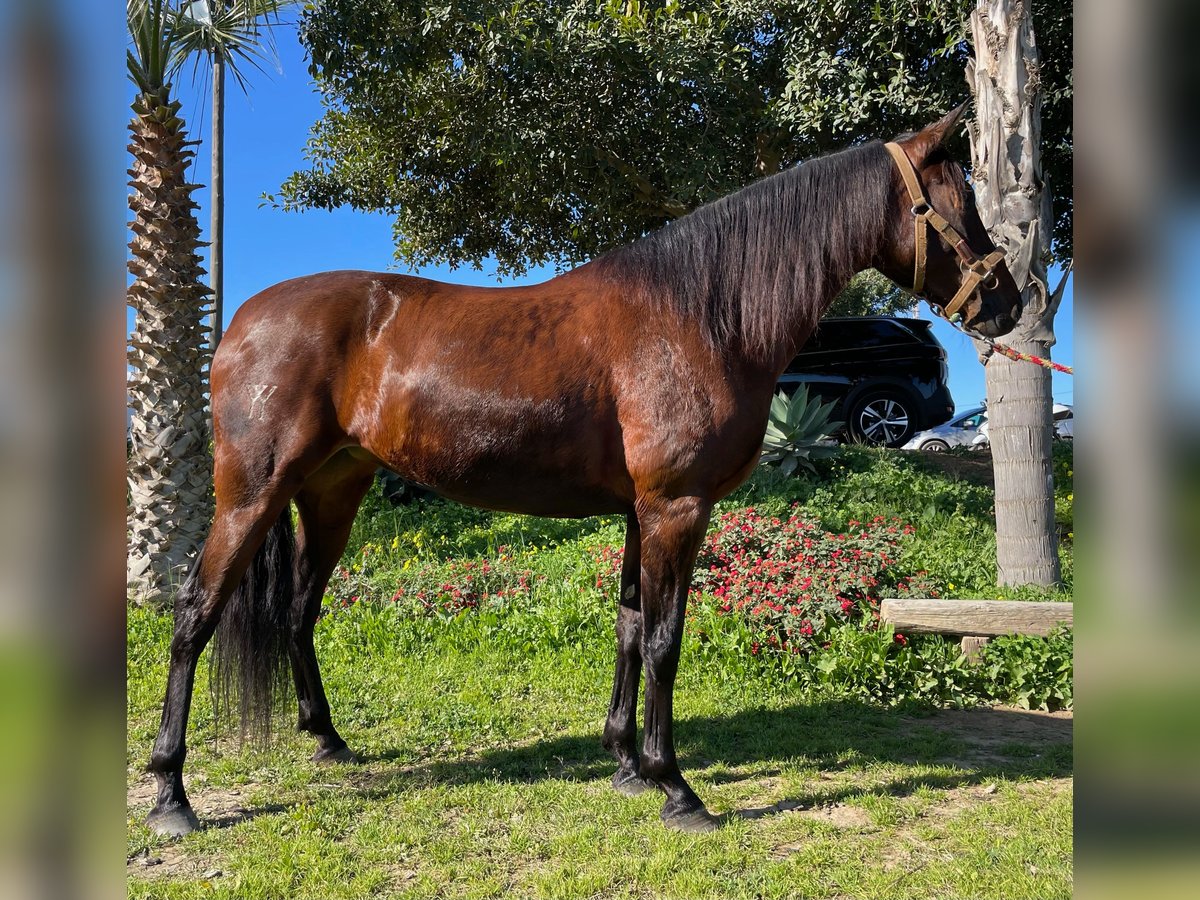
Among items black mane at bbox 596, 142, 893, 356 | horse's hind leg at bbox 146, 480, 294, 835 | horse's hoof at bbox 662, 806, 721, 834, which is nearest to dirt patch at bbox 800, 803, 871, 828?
horse's hoof at bbox 662, 806, 721, 834

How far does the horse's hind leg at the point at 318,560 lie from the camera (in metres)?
3.72

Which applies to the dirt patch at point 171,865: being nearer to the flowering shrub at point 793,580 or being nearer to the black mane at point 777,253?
the black mane at point 777,253

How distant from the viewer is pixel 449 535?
7.93 m

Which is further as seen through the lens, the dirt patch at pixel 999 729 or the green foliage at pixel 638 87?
the green foliage at pixel 638 87

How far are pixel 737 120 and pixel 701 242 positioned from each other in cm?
601

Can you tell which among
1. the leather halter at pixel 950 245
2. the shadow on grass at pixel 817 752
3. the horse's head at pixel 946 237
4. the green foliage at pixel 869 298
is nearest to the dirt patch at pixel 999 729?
the shadow on grass at pixel 817 752

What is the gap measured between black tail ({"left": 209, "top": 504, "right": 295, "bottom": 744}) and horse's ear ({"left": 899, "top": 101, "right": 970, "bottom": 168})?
296 centimetres

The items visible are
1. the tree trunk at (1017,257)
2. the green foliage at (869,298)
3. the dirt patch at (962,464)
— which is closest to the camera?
the tree trunk at (1017,257)

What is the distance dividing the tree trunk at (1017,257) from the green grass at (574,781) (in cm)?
45

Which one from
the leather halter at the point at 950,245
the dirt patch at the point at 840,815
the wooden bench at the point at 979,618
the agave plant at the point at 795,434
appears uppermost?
the leather halter at the point at 950,245

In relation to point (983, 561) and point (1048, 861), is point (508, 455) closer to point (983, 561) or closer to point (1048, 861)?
point (1048, 861)

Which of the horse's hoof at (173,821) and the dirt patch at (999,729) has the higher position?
the horse's hoof at (173,821)

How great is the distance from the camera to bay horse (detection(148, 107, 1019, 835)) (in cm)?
313
